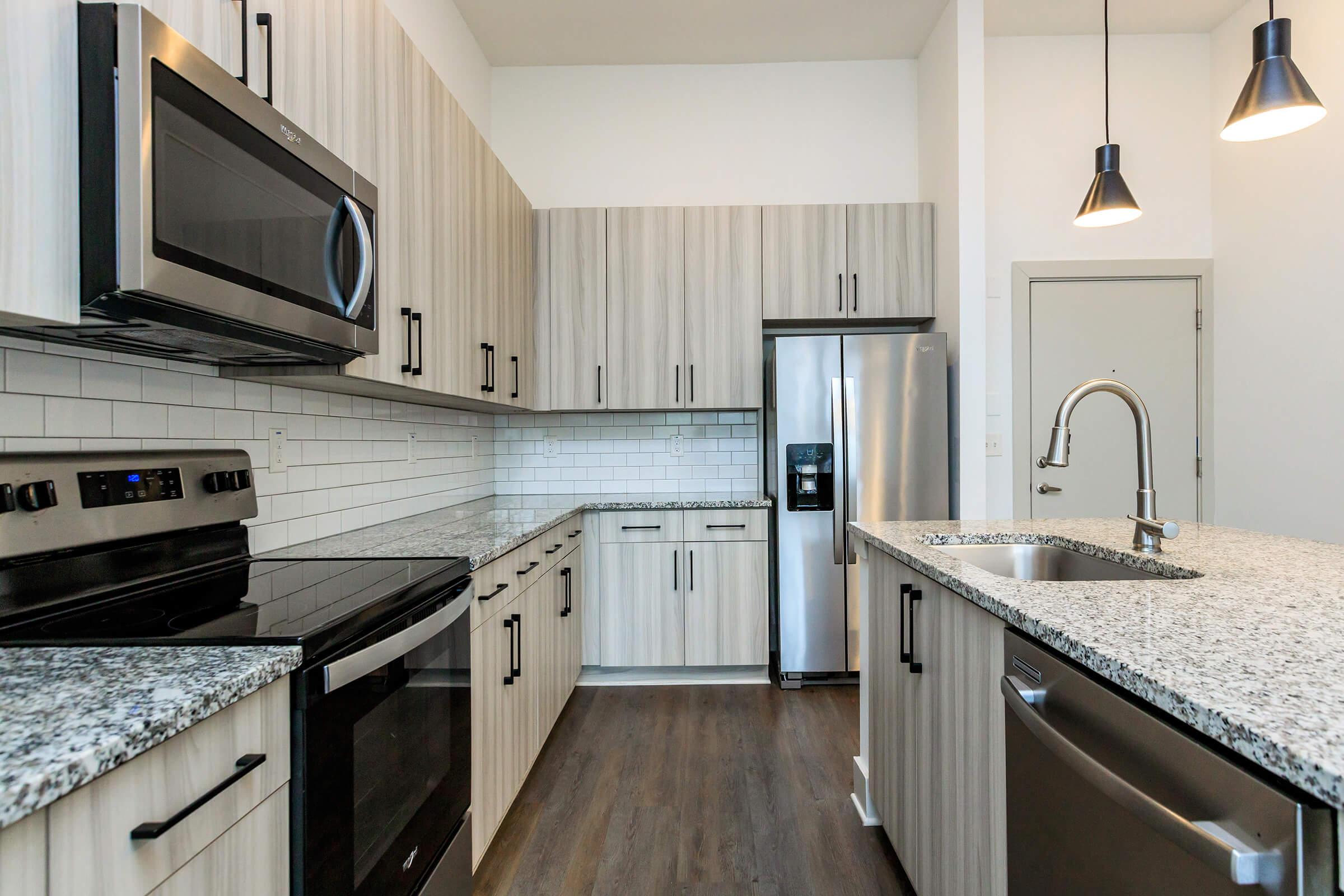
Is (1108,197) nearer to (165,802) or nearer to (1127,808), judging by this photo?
(1127,808)

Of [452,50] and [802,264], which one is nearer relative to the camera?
[452,50]

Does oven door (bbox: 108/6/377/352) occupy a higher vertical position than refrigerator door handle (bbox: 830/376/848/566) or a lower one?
higher

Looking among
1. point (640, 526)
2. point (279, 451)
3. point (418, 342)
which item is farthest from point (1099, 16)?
point (279, 451)

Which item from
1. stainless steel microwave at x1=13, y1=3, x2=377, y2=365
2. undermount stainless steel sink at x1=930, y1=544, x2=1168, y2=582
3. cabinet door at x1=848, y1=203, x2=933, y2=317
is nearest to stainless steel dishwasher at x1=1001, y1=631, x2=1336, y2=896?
undermount stainless steel sink at x1=930, y1=544, x2=1168, y2=582

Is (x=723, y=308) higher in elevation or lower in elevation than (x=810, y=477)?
higher

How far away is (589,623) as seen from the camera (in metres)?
3.18

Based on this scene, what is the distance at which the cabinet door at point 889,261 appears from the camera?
337 cm

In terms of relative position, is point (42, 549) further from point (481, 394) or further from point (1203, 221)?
point (1203, 221)

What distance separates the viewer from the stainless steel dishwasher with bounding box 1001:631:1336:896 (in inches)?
22.0

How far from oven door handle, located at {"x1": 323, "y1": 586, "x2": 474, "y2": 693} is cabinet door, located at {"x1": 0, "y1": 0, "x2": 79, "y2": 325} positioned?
0.63 meters

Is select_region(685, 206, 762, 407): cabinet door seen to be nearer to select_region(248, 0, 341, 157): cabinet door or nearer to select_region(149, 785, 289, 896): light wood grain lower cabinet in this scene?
select_region(248, 0, 341, 157): cabinet door

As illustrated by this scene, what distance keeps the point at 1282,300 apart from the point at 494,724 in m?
3.88

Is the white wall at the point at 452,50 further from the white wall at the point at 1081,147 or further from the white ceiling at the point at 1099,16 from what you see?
the white wall at the point at 1081,147

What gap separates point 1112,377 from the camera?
3480mm
